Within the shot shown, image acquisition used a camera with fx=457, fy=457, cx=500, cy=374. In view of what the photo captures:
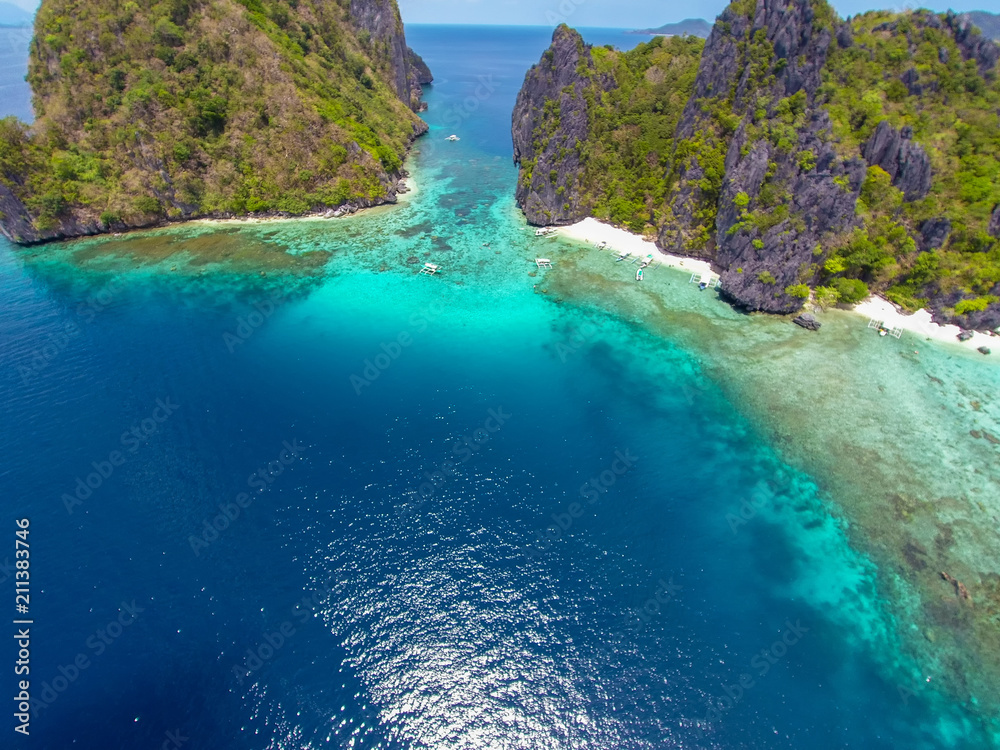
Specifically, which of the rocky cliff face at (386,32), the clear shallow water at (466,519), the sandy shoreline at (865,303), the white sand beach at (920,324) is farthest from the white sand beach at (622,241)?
the rocky cliff face at (386,32)

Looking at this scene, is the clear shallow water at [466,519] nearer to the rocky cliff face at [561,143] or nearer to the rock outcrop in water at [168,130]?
the rock outcrop in water at [168,130]

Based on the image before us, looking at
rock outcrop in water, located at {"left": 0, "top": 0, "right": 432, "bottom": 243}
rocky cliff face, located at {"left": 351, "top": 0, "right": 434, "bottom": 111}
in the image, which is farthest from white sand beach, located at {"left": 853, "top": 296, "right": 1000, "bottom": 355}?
rocky cliff face, located at {"left": 351, "top": 0, "right": 434, "bottom": 111}

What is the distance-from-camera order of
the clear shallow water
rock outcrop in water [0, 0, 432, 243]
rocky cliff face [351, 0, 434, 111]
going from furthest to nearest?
rocky cliff face [351, 0, 434, 111] < rock outcrop in water [0, 0, 432, 243] < the clear shallow water

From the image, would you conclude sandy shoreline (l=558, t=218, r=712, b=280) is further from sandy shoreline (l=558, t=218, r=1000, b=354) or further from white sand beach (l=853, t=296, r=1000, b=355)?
white sand beach (l=853, t=296, r=1000, b=355)

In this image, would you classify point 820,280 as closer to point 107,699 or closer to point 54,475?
point 107,699

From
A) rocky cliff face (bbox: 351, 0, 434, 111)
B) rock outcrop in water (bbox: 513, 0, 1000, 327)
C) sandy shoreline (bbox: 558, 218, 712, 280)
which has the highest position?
rocky cliff face (bbox: 351, 0, 434, 111)

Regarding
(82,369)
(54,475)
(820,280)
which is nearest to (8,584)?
(54,475)

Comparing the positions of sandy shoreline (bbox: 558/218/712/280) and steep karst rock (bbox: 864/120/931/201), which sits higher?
steep karst rock (bbox: 864/120/931/201)
